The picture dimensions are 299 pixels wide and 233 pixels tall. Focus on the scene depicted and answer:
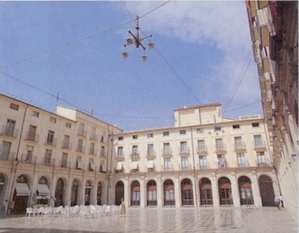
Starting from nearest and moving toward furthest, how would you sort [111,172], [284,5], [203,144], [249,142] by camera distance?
Answer: 1. [284,5]
2. [249,142]
3. [203,144]
4. [111,172]

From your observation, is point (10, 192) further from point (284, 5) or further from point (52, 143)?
point (284, 5)

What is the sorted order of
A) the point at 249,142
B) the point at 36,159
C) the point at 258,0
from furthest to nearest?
the point at 249,142
the point at 36,159
the point at 258,0

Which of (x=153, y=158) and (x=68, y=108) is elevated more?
(x=68, y=108)

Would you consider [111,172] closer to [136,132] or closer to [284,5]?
[136,132]

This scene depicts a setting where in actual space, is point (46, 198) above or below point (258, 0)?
below

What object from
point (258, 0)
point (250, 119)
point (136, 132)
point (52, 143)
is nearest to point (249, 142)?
point (250, 119)

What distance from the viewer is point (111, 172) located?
1400 inches

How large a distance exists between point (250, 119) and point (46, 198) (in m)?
26.2

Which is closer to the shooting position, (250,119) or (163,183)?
(250,119)

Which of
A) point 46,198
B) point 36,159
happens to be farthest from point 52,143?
point 46,198

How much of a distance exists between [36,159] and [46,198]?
438cm

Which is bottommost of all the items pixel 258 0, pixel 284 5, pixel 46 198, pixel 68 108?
pixel 46 198

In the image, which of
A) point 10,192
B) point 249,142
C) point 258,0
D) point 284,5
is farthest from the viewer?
point 249,142

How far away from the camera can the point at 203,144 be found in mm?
32188
